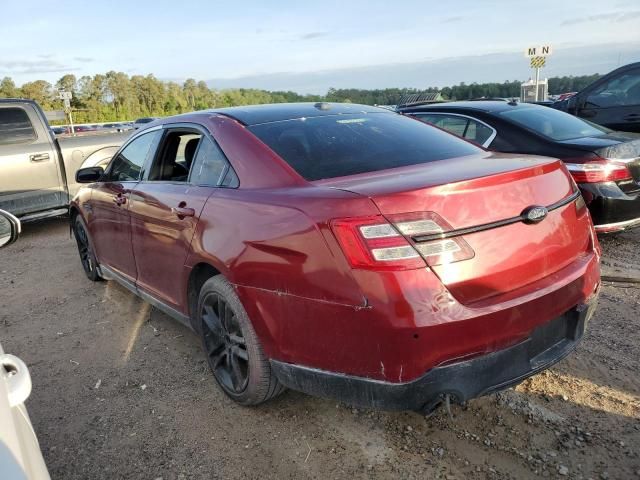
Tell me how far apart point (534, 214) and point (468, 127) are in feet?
12.1

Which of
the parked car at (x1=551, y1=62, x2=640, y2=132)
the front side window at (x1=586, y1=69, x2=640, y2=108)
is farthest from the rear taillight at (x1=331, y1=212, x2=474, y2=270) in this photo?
the front side window at (x1=586, y1=69, x2=640, y2=108)

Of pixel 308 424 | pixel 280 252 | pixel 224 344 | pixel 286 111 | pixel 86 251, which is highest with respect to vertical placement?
pixel 286 111

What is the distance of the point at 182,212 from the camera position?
3094mm

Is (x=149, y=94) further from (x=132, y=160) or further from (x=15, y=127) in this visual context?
(x=132, y=160)

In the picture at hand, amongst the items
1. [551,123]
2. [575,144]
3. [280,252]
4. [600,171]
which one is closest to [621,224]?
[600,171]

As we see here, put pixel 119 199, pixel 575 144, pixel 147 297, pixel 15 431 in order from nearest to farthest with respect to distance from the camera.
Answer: pixel 15 431
pixel 147 297
pixel 119 199
pixel 575 144

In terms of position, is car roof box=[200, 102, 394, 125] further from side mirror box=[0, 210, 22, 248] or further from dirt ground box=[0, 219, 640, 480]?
dirt ground box=[0, 219, 640, 480]

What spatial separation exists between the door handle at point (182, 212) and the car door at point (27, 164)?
534 centimetres

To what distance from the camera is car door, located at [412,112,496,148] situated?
552cm

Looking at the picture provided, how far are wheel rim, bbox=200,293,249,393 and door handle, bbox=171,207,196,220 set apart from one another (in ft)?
1.55

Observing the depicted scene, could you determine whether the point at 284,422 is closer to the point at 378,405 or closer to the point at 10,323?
the point at 378,405

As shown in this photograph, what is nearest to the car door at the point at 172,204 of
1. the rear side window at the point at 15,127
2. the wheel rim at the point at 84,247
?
the wheel rim at the point at 84,247

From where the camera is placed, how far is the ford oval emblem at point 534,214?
2262mm

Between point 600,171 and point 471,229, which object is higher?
point 471,229
